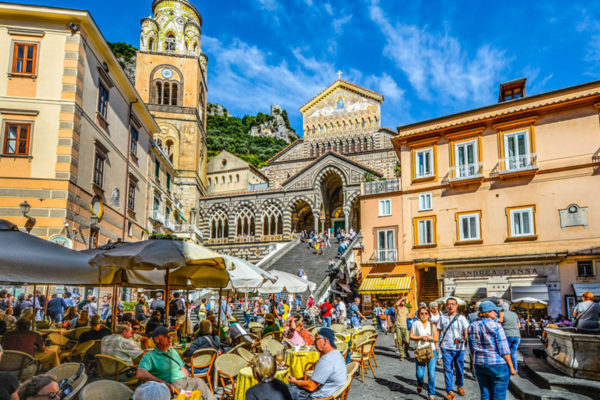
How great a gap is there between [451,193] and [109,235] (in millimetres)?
15471

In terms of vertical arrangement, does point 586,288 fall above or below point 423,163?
below

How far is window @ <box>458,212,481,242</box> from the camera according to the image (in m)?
21.4

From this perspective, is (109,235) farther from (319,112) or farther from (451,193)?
(319,112)

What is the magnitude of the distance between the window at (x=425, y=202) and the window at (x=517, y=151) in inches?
148

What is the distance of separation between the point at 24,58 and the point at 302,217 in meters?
28.2

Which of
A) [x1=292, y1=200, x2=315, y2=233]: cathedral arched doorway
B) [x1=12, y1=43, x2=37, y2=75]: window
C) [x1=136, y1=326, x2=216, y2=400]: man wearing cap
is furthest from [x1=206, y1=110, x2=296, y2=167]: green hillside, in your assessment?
[x1=136, y1=326, x2=216, y2=400]: man wearing cap

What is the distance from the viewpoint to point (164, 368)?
17.1ft

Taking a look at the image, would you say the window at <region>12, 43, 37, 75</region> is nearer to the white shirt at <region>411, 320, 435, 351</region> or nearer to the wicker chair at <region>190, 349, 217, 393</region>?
the wicker chair at <region>190, 349, 217, 393</region>

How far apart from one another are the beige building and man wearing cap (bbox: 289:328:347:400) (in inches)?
467

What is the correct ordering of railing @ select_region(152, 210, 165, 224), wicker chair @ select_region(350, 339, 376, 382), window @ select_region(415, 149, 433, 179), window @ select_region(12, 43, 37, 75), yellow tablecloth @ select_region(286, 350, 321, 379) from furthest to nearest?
railing @ select_region(152, 210, 165, 224) < window @ select_region(415, 149, 433, 179) < window @ select_region(12, 43, 37, 75) < wicker chair @ select_region(350, 339, 376, 382) < yellow tablecloth @ select_region(286, 350, 321, 379)

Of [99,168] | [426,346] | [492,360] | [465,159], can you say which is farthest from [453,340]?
[465,159]

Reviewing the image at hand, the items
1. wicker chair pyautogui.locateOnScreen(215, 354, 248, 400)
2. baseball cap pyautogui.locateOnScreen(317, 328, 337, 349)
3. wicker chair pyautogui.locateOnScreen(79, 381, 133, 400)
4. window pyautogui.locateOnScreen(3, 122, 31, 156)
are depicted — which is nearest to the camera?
wicker chair pyautogui.locateOnScreen(79, 381, 133, 400)

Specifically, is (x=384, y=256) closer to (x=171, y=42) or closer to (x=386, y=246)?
(x=386, y=246)

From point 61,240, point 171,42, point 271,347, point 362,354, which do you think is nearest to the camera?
point 271,347
